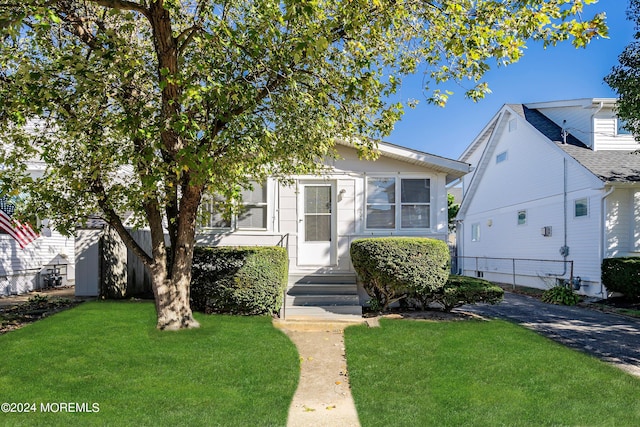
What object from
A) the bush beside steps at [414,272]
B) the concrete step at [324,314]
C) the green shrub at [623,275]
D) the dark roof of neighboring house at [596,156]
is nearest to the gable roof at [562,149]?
the dark roof of neighboring house at [596,156]

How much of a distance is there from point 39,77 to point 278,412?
4662 millimetres

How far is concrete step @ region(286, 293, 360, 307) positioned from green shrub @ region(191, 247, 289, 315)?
79 cm

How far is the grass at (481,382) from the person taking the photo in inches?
156

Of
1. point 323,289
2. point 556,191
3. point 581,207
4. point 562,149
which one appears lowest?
point 323,289

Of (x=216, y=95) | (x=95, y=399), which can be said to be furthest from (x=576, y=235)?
(x=95, y=399)

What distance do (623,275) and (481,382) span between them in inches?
324

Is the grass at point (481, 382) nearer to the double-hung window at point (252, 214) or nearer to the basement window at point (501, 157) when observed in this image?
the double-hung window at point (252, 214)

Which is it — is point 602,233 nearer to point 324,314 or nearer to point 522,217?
point 522,217

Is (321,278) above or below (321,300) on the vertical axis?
above

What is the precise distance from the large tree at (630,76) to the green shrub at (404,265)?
565 centimetres

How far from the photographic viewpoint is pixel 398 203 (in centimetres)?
1000

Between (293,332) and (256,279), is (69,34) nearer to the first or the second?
(256,279)

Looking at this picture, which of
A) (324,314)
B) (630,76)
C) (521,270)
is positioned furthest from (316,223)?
(521,270)

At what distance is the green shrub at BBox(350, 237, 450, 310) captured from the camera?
7754 millimetres
